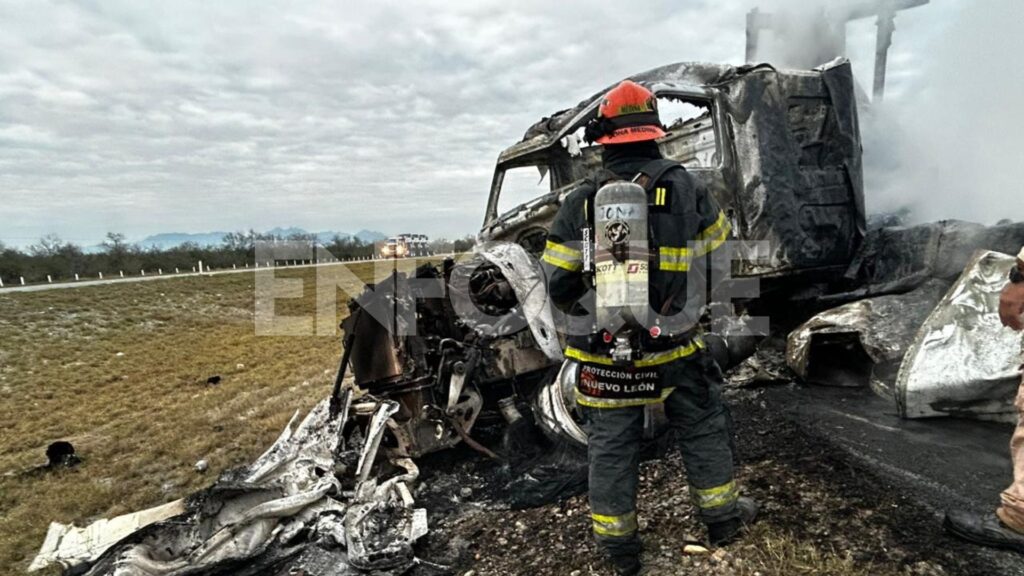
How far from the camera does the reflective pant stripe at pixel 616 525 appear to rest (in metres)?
2.09

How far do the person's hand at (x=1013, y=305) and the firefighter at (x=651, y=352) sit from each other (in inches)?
40.3

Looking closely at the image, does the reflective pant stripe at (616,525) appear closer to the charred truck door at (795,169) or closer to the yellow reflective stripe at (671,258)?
the yellow reflective stripe at (671,258)

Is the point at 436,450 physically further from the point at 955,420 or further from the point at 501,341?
the point at 955,420

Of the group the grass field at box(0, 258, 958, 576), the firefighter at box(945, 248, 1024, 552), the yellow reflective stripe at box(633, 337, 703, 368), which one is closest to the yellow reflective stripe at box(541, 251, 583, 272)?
the yellow reflective stripe at box(633, 337, 703, 368)

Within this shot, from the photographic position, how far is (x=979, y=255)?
10.3 feet

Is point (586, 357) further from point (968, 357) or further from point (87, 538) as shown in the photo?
point (87, 538)

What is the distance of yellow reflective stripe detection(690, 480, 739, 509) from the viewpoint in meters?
2.09

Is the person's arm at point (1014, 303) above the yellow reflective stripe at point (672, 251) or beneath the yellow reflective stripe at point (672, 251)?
beneath

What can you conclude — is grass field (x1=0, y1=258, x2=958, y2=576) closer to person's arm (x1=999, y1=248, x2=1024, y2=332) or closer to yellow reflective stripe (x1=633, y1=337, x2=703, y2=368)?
yellow reflective stripe (x1=633, y1=337, x2=703, y2=368)

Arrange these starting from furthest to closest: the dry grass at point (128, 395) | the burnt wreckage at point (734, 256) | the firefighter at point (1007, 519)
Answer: the dry grass at point (128, 395)
the burnt wreckage at point (734, 256)
the firefighter at point (1007, 519)

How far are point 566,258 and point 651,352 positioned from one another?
485mm

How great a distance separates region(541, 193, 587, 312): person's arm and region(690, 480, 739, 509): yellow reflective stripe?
0.87 m

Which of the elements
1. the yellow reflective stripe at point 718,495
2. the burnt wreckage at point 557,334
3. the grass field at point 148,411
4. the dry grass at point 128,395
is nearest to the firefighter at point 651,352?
the yellow reflective stripe at point 718,495

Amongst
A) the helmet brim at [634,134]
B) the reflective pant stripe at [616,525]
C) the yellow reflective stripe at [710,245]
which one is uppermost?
the helmet brim at [634,134]
